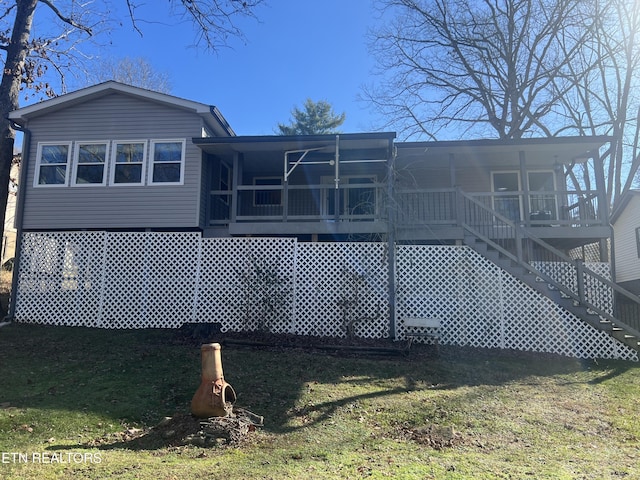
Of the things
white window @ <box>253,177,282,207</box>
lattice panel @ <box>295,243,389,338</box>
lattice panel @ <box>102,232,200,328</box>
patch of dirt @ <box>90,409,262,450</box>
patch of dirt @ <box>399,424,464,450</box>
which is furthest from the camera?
white window @ <box>253,177,282,207</box>

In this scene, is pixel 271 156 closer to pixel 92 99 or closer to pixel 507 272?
pixel 92 99

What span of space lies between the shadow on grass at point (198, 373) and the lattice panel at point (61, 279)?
91 centimetres

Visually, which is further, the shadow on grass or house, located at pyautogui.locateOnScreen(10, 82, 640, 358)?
house, located at pyautogui.locateOnScreen(10, 82, 640, 358)

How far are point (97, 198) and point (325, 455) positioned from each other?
34.5ft

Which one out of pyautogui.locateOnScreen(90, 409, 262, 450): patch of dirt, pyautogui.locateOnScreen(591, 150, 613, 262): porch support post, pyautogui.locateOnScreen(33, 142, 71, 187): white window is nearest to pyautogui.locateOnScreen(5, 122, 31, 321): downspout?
pyautogui.locateOnScreen(33, 142, 71, 187): white window

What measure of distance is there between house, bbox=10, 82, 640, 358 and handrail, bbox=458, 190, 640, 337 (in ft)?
0.19

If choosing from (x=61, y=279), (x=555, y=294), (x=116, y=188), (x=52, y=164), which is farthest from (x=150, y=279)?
(x=555, y=294)

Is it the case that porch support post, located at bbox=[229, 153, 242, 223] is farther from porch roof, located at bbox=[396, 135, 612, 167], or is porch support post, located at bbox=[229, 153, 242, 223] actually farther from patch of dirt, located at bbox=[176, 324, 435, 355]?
porch roof, located at bbox=[396, 135, 612, 167]

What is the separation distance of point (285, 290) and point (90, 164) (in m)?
6.89

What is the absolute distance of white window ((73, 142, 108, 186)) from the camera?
12633mm

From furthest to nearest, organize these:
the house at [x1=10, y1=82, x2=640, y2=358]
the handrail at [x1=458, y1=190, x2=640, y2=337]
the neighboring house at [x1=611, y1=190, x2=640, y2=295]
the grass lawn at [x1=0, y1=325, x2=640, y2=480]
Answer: the neighboring house at [x1=611, y1=190, x2=640, y2=295] < the house at [x1=10, y1=82, x2=640, y2=358] < the handrail at [x1=458, y1=190, x2=640, y2=337] < the grass lawn at [x1=0, y1=325, x2=640, y2=480]

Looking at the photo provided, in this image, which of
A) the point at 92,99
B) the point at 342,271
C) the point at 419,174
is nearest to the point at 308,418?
the point at 342,271

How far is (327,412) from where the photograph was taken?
→ 6.11 metres

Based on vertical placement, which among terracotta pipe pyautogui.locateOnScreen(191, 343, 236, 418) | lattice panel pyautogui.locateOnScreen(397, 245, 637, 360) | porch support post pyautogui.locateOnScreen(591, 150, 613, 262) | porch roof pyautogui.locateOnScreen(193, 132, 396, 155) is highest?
porch roof pyautogui.locateOnScreen(193, 132, 396, 155)
